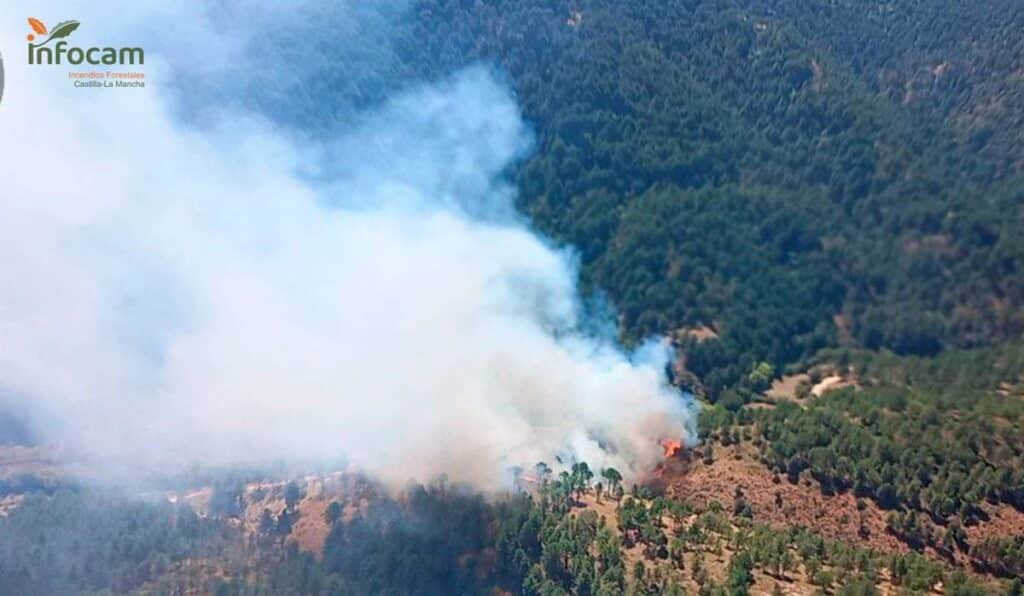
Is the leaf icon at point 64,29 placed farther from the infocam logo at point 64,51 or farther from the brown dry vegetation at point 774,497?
the brown dry vegetation at point 774,497

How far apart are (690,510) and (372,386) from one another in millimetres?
23768

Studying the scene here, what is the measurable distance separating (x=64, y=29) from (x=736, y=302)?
2415 inches

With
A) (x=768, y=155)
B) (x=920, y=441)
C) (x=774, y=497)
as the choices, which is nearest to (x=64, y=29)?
(x=768, y=155)

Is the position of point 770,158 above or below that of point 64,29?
below

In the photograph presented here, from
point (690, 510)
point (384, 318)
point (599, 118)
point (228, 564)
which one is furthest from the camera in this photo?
point (599, 118)

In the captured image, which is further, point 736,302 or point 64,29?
point 64,29

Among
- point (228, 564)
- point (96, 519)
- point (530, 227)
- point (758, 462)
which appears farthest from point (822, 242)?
point (96, 519)

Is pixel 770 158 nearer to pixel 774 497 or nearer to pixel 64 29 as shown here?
pixel 774 497

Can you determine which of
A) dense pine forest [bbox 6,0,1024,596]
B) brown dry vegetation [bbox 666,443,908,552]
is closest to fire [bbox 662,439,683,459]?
brown dry vegetation [bbox 666,443,908,552]

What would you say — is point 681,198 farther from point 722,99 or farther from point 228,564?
point 228,564

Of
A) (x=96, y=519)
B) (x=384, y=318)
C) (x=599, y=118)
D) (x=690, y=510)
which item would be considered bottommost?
(x=690, y=510)

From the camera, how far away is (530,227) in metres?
104

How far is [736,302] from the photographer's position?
92.7 meters

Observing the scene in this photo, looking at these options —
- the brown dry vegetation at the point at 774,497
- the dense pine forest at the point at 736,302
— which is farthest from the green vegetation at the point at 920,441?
the brown dry vegetation at the point at 774,497
